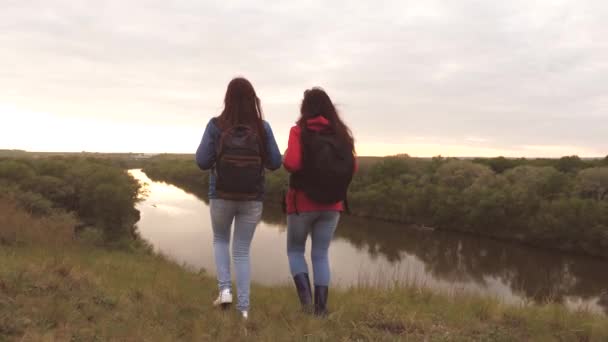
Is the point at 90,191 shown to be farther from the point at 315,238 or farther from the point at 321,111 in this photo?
the point at 321,111

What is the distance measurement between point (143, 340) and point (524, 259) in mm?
28040

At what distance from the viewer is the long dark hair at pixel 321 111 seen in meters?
3.14

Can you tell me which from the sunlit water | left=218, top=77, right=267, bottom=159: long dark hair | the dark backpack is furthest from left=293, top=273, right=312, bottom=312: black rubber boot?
the sunlit water

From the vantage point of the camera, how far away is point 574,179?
36531mm

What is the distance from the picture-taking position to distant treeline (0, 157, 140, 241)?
805 inches

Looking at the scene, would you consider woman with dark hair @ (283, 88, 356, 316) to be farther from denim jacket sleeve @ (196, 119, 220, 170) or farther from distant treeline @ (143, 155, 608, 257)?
distant treeline @ (143, 155, 608, 257)

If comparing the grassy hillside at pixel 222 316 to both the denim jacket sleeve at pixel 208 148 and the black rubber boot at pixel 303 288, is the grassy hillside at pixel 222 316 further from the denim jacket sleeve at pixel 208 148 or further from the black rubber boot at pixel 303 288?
the denim jacket sleeve at pixel 208 148

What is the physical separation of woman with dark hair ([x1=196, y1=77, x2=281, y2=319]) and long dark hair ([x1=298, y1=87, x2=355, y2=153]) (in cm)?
30

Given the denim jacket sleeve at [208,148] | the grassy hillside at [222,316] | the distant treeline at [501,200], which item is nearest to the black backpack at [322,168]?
the denim jacket sleeve at [208,148]

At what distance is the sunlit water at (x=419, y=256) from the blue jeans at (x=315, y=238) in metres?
11.4

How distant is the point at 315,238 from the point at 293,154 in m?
0.70

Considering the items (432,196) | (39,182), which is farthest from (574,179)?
(39,182)

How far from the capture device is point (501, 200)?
3391 cm

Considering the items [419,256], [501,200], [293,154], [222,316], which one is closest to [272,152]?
[293,154]
